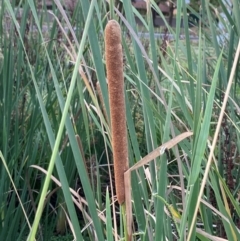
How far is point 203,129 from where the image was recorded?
435 mm

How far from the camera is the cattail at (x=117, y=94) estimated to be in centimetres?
38

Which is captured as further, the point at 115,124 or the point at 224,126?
the point at 224,126

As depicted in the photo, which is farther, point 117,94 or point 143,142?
point 143,142

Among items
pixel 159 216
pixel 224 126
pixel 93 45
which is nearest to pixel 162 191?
pixel 159 216

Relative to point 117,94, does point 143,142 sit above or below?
below

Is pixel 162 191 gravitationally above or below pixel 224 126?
above

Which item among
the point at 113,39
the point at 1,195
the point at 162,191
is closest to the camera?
the point at 113,39

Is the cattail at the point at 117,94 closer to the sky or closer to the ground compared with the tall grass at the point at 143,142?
closer to the sky

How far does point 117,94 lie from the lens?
0.39 meters

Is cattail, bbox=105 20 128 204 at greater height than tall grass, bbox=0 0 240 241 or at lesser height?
greater

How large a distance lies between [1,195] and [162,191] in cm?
60

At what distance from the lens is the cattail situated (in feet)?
1.23

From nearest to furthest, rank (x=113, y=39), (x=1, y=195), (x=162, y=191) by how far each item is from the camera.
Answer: (x=113, y=39) < (x=162, y=191) < (x=1, y=195)

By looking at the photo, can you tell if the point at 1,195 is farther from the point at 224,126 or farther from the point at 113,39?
the point at 113,39
